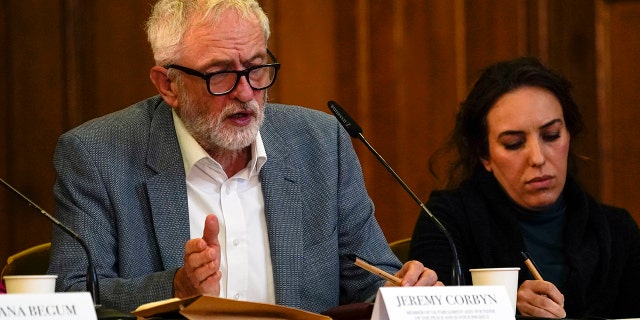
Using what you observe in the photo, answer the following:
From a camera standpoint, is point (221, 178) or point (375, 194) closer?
point (221, 178)

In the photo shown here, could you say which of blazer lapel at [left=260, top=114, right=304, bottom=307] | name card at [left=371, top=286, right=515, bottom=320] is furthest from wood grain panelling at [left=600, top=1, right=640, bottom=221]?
name card at [left=371, top=286, right=515, bottom=320]

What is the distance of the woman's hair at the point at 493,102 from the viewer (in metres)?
3.23

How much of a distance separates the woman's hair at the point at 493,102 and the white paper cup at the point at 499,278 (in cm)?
123

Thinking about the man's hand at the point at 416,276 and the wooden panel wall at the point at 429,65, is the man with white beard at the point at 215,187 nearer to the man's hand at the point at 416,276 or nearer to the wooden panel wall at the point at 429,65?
the man's hand at the point at 416,276

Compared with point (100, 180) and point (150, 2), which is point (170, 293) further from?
point (150, 2)

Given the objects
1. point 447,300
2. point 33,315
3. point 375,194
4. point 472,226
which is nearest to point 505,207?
point 472,226

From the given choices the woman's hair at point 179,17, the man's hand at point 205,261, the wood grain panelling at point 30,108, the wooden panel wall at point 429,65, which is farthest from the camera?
the wooden panel wall at point 429,65

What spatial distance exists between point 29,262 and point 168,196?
484 millimetres

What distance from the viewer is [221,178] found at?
2.58 meters

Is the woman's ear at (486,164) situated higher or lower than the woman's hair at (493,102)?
lower

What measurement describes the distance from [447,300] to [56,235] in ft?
3.44

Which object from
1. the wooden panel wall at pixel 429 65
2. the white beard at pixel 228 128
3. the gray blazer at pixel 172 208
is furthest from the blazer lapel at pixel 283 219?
the wooden panel wall at pixel 429 65

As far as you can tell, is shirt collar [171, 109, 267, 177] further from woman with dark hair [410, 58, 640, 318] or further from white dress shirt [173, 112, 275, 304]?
woman with dark hair [410, 58, 640, 318]

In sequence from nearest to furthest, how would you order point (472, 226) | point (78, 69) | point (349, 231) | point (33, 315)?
1. point (33, 315)
2. point (349, 231)
3. point (472, 226)
4. point (78, 69)
